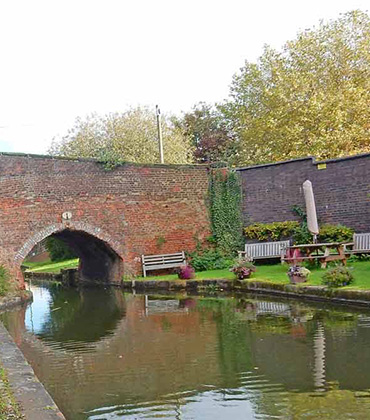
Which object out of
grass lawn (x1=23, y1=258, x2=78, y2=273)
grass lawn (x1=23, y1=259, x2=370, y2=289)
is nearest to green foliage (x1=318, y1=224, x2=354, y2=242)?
grass lawn (x1=23, y1=259, x2=370, y2=289)

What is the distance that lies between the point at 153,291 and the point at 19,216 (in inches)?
187

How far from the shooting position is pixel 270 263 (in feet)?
60.4

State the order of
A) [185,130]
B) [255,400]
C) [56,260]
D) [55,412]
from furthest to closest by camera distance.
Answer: [185,130] < [56,260] < [255,400] < [55,412]

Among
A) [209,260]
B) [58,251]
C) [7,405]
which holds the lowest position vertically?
[7,405]

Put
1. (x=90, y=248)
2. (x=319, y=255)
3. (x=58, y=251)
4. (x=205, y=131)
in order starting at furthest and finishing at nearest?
A: (x=205, y=131) < (x=58, y=251) < (x=90, y=248) < (x=319, y=255)

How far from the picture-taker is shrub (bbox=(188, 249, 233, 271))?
19.4 meters

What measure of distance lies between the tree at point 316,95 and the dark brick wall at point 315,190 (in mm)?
5361

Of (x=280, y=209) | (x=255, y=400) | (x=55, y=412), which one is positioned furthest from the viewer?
(x=280, y=209)

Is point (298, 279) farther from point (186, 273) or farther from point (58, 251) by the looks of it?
point (58, 251)

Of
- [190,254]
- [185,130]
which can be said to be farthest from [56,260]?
[190,254]

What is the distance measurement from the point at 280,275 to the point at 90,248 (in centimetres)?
872

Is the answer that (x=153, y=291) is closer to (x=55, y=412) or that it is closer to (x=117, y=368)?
(x=117, y=368)

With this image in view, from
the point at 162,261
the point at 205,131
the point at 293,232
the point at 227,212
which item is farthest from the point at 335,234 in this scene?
the point at 205,131

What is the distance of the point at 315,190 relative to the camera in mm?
18500
